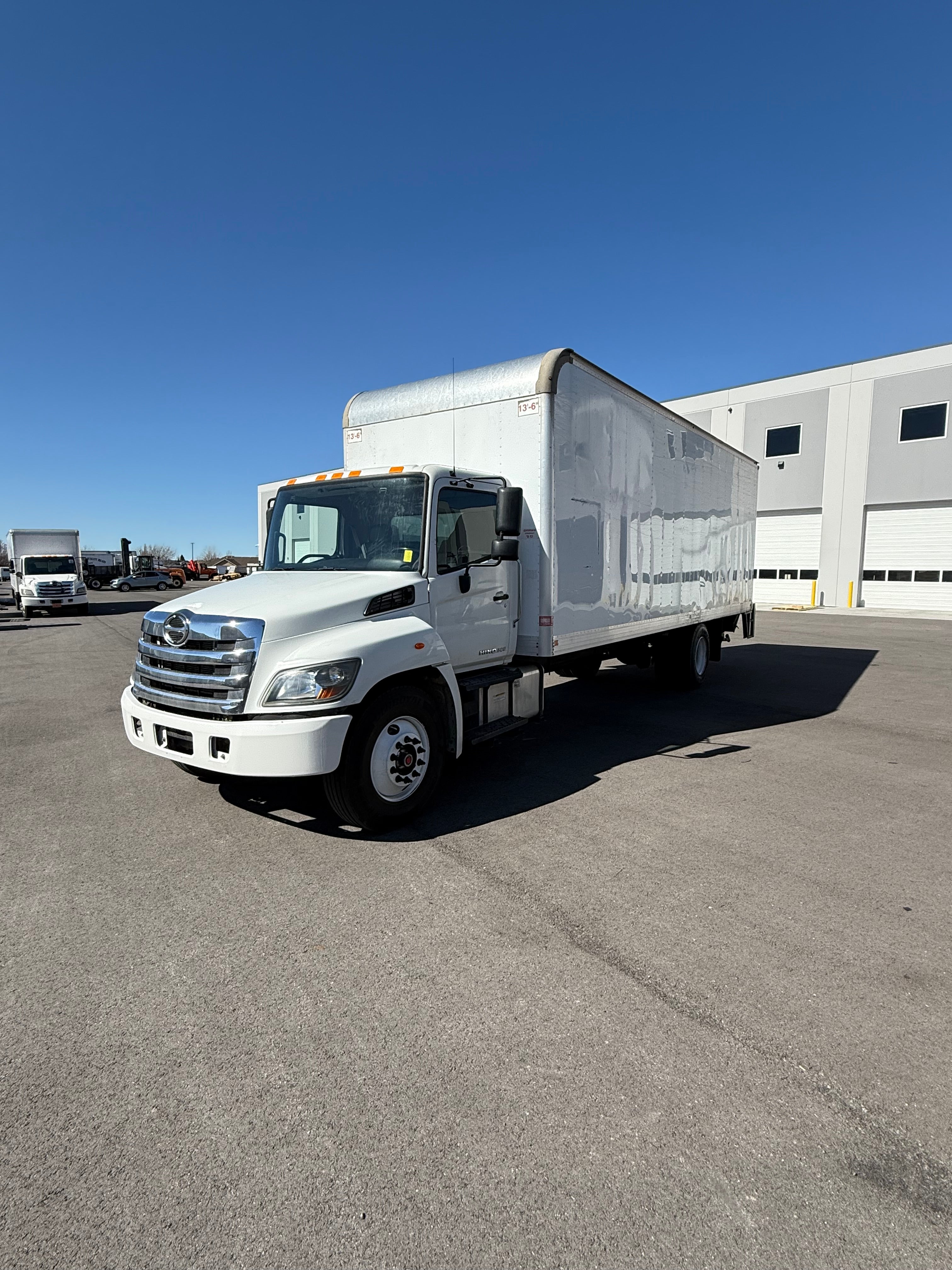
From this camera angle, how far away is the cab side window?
531 centimetres

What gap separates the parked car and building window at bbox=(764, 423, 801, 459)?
1656 inches

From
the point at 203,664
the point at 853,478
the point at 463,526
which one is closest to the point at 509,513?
the point at 463,526

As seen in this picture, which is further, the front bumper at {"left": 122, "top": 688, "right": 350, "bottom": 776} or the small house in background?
the small house in background

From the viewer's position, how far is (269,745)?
4121mm

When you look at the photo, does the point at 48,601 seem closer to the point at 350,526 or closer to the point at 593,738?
the point at 350,526

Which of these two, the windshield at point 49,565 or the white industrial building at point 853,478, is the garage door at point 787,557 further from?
the windshield at point 49,565

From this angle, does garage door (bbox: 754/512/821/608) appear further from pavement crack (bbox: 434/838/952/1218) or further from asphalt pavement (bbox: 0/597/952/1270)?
pavement crack (bbox: 434/838/952/1218)

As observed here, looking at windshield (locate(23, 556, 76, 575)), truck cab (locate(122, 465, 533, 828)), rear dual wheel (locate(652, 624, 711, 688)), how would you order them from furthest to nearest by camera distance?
windshield (locate(23, 556, 76, 575)) → rear dual wheel (locate(652, 624, 711, 688)) → truck cab (locate(122, 465, 533, 828))

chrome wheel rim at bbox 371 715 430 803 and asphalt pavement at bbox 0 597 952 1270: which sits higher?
chrome wheel rim at bbox 371 715 430 803

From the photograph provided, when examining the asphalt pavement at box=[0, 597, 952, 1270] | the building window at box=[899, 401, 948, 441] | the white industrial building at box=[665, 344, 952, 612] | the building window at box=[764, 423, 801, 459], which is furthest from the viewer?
the building window at box=[764, 423, 801, 459]

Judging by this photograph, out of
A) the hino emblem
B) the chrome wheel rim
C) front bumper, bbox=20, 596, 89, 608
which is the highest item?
the hino emblem

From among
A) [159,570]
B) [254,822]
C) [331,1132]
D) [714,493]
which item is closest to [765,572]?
[714,493]

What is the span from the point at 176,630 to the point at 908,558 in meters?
27.9

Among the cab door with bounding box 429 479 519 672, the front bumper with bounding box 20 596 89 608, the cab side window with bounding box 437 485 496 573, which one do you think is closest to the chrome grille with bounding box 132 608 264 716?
the cab door with bounding box 429 479 519 672
